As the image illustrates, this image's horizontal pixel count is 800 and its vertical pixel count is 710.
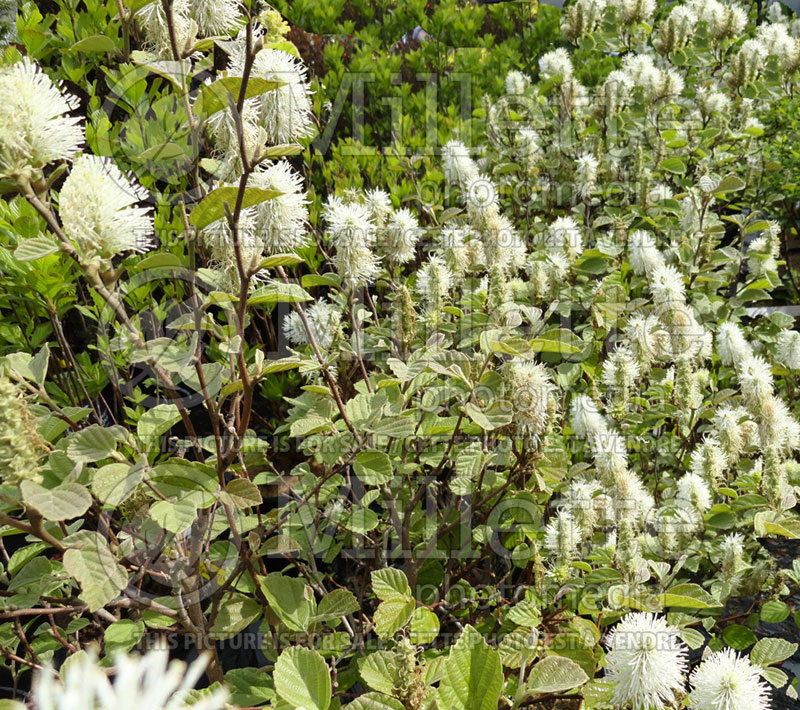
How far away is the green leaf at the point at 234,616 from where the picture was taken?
1118mm

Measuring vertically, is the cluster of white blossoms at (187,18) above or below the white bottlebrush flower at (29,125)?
above

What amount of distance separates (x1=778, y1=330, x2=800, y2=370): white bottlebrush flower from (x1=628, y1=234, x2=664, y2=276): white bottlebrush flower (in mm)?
433

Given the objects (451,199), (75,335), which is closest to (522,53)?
(451,199)

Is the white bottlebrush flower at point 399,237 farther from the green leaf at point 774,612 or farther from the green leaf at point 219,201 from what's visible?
the green leaf at point 774,612

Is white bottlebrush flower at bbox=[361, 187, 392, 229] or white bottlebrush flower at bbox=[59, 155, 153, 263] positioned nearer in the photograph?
white bottlebrush flower at bbox=[59, 155, 153, 263]

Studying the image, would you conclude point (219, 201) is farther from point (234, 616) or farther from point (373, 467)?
point (234, 616)

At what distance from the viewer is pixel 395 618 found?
40.2 inches

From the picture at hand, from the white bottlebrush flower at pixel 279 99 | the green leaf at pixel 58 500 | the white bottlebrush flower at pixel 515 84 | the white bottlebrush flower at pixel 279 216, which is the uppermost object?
the white bottlebrush flower at pixel 515 84

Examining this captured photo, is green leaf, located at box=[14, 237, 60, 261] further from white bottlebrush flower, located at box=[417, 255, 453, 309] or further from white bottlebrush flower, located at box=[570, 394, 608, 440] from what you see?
white bottlebrush flower, located at box=[570, 394, 608, 440]

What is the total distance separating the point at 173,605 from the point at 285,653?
419 millimetres

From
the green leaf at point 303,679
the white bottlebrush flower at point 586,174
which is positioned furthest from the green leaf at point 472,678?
the white bottlebrush flower at point 586,174

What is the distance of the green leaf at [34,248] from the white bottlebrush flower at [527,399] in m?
0.77

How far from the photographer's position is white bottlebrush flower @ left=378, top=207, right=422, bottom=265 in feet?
5.55

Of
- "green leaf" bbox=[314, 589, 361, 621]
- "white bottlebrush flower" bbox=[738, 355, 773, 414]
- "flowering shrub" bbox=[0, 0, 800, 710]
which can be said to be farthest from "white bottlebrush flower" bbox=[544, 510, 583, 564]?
"white bottlebrush flower" bbox=[738, 355, 773, 414]
